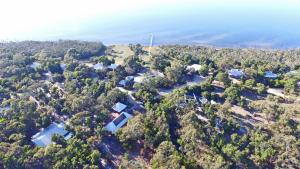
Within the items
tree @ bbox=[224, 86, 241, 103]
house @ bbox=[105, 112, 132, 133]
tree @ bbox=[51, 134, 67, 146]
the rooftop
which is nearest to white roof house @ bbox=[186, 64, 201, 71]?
the rooftop

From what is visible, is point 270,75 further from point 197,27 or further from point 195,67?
point 197,27

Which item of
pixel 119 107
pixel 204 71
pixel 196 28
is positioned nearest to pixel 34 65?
pixel 119 107

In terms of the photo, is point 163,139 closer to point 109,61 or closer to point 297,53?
point 109,61

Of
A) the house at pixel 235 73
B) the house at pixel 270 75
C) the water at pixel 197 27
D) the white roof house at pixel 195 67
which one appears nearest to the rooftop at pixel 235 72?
the house at pixel 235 73

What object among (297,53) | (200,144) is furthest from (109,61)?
(297,53)

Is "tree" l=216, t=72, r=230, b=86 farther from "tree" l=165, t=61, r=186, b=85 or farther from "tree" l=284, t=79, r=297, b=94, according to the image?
"tree" l=284, t=79, r=297, b=94

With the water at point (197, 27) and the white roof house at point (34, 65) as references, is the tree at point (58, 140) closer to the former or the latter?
the white roof house at point (34, 65)
